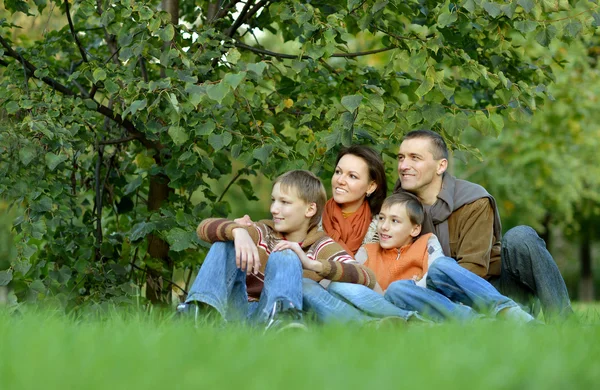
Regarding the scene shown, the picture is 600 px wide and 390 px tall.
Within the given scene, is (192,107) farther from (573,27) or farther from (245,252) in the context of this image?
(573,27)

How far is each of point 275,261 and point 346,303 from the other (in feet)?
1.36

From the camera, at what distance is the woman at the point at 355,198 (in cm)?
443

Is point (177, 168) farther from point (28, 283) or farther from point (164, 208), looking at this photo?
point (28, 283)

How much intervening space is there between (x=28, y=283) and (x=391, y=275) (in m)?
2.20

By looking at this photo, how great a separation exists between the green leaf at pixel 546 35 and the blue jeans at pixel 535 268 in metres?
1.01

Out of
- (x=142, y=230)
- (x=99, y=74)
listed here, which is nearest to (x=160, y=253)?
(x=142, y=230)

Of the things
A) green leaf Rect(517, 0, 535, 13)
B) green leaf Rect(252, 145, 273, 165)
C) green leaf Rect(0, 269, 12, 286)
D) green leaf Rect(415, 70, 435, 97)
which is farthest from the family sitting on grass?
green leaf Rect(0, 269, 12, 286)

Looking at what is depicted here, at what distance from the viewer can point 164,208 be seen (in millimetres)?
5234

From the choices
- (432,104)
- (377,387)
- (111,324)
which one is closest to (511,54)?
(432,104)

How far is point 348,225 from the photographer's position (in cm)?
448

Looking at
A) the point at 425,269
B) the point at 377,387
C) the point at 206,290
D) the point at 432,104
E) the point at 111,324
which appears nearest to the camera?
the point at 377,387

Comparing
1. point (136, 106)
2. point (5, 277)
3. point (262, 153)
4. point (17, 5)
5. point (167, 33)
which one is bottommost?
point (5, 277)

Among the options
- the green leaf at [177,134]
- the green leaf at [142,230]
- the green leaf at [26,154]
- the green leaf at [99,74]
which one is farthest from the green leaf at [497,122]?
the green leaf at [26,154]

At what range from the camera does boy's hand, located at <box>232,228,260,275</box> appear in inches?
150
